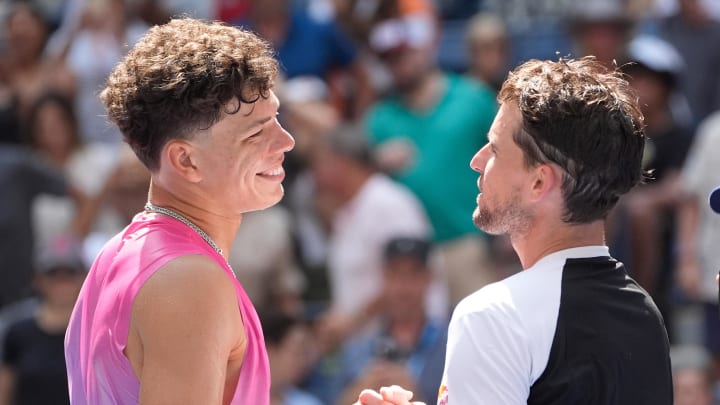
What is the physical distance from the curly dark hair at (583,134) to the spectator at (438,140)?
13.4ft

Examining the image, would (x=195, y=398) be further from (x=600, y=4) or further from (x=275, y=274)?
(x=600, y=4)

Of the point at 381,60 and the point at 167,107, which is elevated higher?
the point at 167,107

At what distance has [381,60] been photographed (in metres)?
7.45

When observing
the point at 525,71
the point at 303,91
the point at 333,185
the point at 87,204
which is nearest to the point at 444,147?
the point at 333,185

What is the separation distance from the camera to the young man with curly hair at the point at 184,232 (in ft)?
7.30

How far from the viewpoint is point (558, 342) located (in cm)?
222

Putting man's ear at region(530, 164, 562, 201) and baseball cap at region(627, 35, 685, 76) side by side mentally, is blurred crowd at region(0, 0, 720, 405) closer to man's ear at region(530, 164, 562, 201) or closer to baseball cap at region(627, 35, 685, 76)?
baseball cap at region(627, 35, 685, 76)

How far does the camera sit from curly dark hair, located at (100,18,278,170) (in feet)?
7.66

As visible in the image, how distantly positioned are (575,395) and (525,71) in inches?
26.4

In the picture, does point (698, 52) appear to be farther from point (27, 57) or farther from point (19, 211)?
point (27, 57)

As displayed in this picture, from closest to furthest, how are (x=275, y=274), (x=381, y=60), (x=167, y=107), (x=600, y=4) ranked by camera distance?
(x=167, y=107) → (x=275, y=274) → (x=600, y=4) → (x=381, y=60)

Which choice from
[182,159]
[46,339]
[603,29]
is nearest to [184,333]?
[182,159]

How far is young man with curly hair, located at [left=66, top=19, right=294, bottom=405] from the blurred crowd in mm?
2893

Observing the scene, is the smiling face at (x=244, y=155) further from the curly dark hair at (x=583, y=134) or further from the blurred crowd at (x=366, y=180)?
the blurred crowd at (x=366, y=180)
